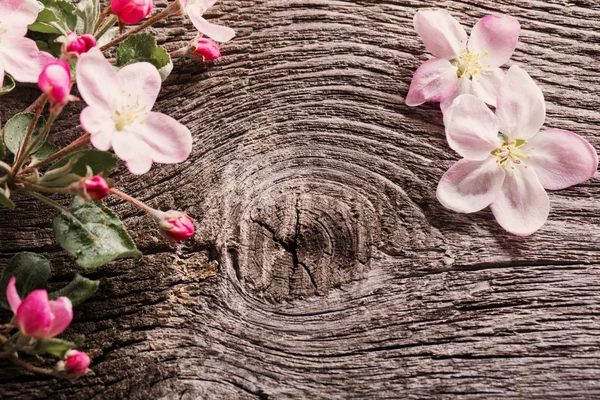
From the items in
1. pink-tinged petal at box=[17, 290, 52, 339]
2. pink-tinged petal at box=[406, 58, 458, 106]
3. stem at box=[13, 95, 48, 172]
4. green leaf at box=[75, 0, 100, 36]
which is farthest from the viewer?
A: pink-tinged petal at box=[406, 58, 458, 106]

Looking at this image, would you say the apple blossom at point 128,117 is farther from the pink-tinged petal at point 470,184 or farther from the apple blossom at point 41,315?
the pink-tinged petal at point 470,184

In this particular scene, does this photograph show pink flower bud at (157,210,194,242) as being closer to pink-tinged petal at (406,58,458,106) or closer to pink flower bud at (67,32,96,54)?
pink flower bud at (67,32,96,54)

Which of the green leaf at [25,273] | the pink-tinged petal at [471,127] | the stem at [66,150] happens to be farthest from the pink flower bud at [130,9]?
the pink-tinged petal at [471,127]

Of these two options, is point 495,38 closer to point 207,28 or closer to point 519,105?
point 519,105

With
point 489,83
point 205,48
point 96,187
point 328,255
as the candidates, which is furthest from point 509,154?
point 96,187

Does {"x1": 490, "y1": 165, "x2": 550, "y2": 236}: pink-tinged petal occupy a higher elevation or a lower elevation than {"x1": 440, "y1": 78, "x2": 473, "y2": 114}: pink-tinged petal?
lower

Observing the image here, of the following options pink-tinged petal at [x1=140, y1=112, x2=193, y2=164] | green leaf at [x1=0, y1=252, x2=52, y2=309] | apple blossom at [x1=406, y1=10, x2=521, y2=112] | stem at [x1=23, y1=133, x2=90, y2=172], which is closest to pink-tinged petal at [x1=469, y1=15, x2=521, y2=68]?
apple blossom at [x1=406, y1=10, x2=521, y2=112]

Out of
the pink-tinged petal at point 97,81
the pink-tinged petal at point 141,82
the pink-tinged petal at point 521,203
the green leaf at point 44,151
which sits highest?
the pink-tinged petal at point 521,203
